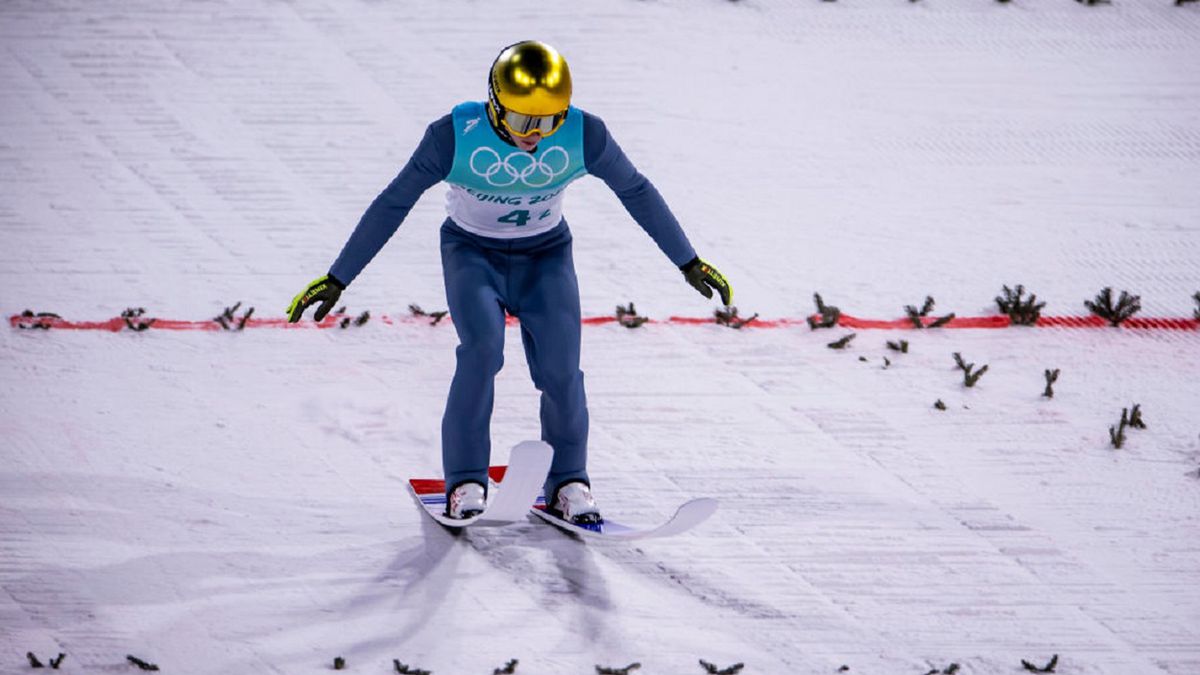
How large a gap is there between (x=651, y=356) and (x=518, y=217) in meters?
1.26

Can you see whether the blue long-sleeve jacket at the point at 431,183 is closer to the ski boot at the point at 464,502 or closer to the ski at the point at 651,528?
the ski boot at the point at 464,502

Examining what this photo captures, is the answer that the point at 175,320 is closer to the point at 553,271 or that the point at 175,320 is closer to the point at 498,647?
the point at 553,271

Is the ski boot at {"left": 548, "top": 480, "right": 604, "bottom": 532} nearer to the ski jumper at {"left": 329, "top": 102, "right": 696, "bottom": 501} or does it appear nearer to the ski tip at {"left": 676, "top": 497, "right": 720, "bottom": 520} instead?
the ski jumper at {"left": 329, "top": 102, "right": 696, "bottom": 501}

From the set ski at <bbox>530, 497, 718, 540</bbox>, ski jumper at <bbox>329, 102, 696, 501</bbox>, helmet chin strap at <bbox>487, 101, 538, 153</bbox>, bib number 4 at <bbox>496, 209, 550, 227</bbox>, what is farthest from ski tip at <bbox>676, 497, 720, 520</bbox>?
helmet chin strap at <bbox>487, 101, 538, 153</bbox>

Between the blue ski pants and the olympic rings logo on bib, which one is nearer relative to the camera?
the olympic rings logo on bib

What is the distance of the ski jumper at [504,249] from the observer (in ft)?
14.6

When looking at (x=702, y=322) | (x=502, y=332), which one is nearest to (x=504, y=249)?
(x=502, y=332)

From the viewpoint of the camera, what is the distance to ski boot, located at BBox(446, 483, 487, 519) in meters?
4.67

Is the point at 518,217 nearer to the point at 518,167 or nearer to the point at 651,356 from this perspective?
the point at 518,167

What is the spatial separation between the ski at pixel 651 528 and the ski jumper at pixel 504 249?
0.12 m

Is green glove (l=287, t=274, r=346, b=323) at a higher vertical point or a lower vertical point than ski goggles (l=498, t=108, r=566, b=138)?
lower

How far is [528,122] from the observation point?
14.0ft

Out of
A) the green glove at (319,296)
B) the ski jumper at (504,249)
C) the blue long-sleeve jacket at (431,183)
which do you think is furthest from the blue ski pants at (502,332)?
the green glove at (319,296)

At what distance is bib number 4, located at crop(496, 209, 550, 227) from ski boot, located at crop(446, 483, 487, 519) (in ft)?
2.79
